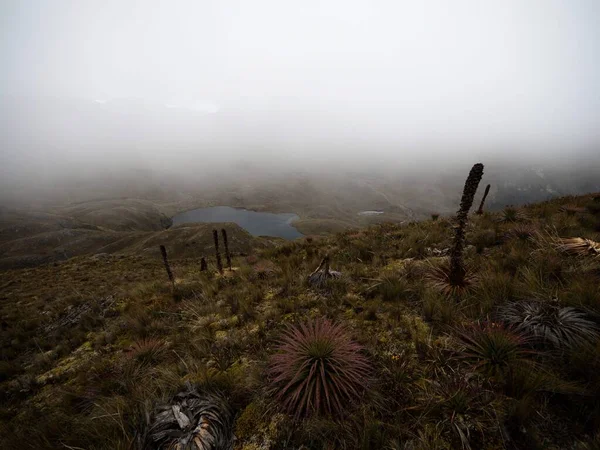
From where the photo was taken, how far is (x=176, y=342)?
16.3 feet

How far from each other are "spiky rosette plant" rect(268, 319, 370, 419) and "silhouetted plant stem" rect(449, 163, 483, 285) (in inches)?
107

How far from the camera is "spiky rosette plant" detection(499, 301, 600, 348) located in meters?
3.11

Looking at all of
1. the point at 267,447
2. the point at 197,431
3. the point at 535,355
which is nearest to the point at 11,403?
the point at 197,431

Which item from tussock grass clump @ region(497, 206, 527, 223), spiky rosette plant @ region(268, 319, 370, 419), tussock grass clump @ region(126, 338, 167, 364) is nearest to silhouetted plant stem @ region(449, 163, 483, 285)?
spiky rosette plant @ region(268, 319, 370, 419)

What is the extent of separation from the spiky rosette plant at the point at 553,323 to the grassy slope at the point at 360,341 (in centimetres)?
22

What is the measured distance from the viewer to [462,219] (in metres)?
4.74

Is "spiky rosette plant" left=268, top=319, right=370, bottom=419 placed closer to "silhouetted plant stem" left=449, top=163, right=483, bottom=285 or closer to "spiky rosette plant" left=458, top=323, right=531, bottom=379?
"spiky rosette plant" left=458, top=323, right=531, bottom=379

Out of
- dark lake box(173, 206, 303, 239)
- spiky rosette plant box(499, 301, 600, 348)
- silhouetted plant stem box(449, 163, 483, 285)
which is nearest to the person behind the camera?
spiky rosette plant box(499, 301, 600, 348)

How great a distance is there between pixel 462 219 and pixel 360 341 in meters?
2.92

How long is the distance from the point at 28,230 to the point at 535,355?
15840cm

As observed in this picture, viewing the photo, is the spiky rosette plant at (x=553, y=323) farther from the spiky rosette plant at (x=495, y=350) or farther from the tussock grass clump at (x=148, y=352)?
the tussock grass clump at (x=148, y=352)

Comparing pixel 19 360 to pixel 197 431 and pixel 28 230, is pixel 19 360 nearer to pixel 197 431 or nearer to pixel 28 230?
pixel 197 431

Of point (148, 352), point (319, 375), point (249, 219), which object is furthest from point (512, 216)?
point (249, 219)

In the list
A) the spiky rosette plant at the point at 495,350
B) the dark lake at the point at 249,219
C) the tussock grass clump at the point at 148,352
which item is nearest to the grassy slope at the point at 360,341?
the tussock grass clump at the point at 148,352
